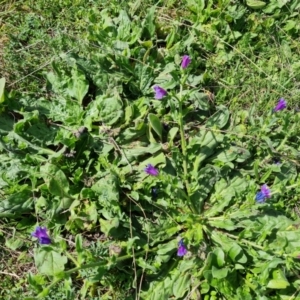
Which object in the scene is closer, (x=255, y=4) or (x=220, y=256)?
(x=220, y=256)

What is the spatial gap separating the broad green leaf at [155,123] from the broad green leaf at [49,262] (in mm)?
1056

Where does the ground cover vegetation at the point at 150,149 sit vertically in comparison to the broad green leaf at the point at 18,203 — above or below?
above

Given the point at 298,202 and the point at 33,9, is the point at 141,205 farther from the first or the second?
the point at 33,9

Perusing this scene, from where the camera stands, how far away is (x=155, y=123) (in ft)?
11.2

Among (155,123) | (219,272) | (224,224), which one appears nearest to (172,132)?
(155,123)

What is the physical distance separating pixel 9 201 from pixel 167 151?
111 cm

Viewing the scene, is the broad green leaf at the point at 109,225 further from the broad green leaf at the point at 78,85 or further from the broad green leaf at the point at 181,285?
the broad green leaf at the point at 78,85

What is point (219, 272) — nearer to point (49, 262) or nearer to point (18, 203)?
point (49, 262)

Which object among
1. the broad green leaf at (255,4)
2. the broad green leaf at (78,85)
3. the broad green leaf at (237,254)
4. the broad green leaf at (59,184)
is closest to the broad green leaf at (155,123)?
the broad green leaf at (78,85)

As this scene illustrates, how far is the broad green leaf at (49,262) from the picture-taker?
2988 millimetres

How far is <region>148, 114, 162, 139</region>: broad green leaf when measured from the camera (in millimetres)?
3373

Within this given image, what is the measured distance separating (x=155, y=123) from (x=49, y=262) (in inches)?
45.1

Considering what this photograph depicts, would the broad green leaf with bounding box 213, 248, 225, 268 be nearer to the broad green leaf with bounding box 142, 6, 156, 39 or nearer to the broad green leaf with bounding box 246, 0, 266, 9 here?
the broad green leaf with bounding box 142, 6, 156, 39

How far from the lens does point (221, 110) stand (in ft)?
11.9
